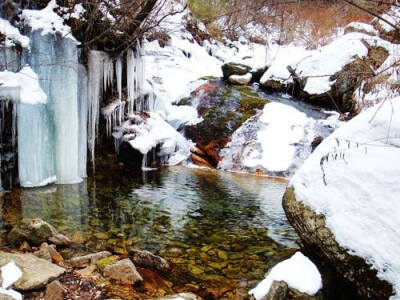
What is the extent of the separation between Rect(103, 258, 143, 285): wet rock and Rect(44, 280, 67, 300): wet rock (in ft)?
1.31

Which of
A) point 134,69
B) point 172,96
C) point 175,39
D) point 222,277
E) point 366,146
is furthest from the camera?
point 175,39

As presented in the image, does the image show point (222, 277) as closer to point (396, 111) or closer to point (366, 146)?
point (366, 146)

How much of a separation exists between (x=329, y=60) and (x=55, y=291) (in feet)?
31.4

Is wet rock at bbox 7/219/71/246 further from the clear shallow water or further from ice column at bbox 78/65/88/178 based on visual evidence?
ice column at bbox 78/65/88/178

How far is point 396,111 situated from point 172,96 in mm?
8256

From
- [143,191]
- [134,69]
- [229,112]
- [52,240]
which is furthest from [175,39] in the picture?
[52,240]

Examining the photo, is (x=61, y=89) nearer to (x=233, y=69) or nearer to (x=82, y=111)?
(x=82, y=111)

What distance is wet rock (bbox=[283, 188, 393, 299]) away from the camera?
2072 mm

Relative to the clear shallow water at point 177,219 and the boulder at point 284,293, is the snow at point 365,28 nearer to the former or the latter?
the clear shallow water at point 177,219

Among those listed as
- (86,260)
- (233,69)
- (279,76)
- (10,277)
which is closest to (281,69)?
(279,76)

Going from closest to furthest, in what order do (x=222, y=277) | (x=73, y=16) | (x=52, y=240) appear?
(x=222, y=277) → (x=52, y=240) → (x=73, y=16)

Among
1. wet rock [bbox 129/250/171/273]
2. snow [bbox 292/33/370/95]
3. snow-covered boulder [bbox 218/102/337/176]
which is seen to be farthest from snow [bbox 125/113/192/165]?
wet rock [bbox 129/250/171/273]

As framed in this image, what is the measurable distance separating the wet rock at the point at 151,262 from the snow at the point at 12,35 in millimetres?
3679

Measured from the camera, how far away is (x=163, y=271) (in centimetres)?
296
